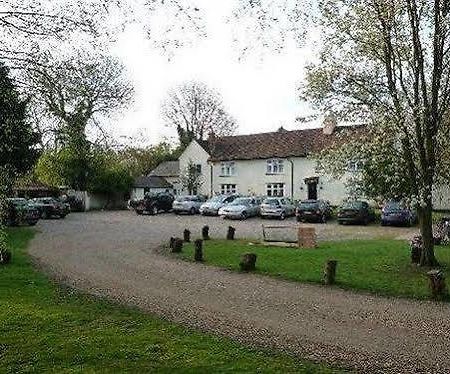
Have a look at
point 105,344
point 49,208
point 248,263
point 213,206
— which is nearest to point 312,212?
point 213,206

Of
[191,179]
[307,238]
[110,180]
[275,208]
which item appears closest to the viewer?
[307,238]

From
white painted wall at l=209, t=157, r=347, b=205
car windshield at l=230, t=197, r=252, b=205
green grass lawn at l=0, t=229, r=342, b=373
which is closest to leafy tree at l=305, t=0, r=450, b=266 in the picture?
green grass lawn at l=0, t=229, r=342, b=373

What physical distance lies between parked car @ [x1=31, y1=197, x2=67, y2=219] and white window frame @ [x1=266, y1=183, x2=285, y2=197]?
20540 millimetres

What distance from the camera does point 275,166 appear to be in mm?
54469

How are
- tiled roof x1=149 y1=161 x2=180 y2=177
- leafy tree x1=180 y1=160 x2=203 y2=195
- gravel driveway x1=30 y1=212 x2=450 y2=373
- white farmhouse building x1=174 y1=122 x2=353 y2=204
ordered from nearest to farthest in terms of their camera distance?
gravel driveway x1=30 y1=212 x2=450 y2=373
white farmhouse building x1=174 y1=122 x2=353 y2=204
leafy tree x1=180 y1=160 x2=203 y2=195
tiled roof x1=149 y1=161 x2=180 y2=177

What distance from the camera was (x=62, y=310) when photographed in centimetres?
1183

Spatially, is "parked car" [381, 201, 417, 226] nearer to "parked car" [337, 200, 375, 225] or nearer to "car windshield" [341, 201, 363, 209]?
"parked car" [337, 200, 375, 225]

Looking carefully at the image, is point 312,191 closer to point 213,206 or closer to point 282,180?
point 282,180

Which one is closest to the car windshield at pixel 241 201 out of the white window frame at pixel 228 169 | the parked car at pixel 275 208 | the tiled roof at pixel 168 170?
the parked car at pixel 275 208

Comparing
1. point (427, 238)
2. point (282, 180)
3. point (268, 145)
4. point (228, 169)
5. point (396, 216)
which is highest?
point (268, 145)

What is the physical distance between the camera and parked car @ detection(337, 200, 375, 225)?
116 feet

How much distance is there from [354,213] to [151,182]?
32.3 metres

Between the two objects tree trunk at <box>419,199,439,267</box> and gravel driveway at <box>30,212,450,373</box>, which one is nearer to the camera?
gravel driveway at <box>30,212,450,373</box>

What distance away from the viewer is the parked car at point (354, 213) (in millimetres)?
35469
